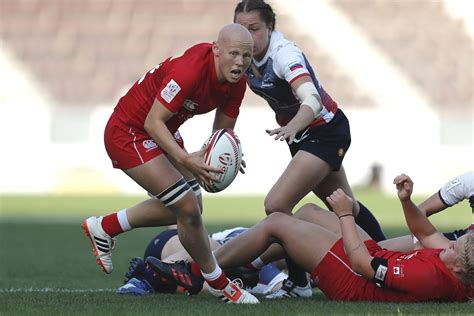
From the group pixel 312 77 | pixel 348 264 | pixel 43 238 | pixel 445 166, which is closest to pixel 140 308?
pixel 348 264

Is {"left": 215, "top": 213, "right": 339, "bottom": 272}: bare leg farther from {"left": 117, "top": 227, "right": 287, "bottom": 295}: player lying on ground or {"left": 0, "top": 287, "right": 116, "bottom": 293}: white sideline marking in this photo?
{"left": 0, "top": 287, "right": 116, "bottom": 293}: white sideline marking

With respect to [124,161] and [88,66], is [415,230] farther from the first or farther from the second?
[88,66]

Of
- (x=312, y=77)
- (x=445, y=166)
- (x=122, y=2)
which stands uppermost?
(x=122, y=2)

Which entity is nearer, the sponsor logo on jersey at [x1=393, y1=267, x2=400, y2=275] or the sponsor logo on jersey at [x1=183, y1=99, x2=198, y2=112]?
the sponsor logo on jersey at [x1=393, y1=267, x2=400, y2=275]

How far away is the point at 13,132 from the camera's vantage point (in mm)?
26484

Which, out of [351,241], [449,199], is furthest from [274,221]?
[449,199]

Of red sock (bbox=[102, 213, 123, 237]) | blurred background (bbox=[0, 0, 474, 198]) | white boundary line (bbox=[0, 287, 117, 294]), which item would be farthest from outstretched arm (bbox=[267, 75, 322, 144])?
blurred background (bbox=[0, 0, 474, 198])

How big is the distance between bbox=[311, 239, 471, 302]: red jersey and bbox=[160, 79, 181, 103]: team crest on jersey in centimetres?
134

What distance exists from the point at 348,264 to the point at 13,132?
22178 millimetres

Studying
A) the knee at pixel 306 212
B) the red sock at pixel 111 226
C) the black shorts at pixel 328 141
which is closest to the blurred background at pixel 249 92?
the black shorts at pixel 328 141

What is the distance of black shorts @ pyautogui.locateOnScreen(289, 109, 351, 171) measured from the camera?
22.8 feet

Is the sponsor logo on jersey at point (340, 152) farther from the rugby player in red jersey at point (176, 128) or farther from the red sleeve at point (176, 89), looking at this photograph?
the red sleeve at point (176, 89)

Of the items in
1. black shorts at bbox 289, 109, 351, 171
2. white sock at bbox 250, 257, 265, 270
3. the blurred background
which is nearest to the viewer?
white sock at bbox 250, 257, 265, 270

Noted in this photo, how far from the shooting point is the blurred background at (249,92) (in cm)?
2592
